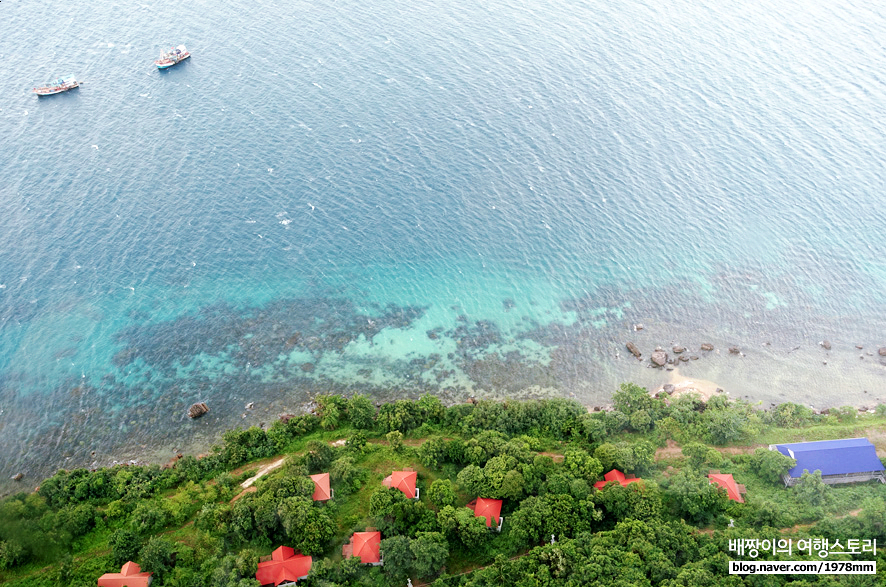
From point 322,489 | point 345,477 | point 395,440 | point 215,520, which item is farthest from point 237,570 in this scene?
point 395,440

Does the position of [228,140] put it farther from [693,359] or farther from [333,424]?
[693,359]

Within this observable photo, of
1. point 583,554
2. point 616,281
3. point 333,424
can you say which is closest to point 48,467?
point 333,424

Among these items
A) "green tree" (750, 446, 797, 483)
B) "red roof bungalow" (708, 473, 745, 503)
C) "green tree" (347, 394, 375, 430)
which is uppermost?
"green tree" (750, 446, 797, 483)

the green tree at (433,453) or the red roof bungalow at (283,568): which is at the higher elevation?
the green tree at (433,453)

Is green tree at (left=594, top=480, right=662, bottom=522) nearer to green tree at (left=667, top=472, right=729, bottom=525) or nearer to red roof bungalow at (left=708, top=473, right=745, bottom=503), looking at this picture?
green tree at (left=667, top=472, right=729, bottom=525)

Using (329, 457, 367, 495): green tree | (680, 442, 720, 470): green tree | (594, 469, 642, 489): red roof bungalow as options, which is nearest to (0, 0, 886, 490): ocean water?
(680, 442, 720, 470): green tree

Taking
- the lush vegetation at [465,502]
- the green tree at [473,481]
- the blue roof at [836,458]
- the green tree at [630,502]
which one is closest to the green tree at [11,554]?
the lush vegetation at [465,502]

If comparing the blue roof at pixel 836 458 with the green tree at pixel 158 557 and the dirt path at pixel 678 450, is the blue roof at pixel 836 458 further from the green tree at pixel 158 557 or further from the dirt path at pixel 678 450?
the green tree at pixel 158 557

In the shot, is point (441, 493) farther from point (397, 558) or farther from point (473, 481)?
point (397, 558)
